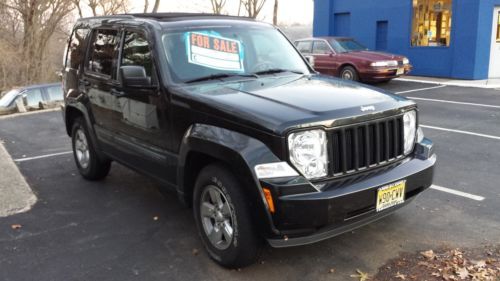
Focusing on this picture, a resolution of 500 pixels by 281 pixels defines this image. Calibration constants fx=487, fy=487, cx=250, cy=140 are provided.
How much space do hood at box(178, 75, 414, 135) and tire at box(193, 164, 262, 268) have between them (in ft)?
1.54

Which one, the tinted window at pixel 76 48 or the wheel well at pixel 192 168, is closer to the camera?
the wheel well at pixel 192 168

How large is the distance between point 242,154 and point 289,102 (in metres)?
0.59

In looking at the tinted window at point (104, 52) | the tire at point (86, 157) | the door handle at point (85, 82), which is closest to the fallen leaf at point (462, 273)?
the tinted window at point (104, 52)

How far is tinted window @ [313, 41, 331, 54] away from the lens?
15.5 metres

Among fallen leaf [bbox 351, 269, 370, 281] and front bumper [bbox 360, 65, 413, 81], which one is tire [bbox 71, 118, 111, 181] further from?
front bumper [bbox 360, 65, 413, 81]

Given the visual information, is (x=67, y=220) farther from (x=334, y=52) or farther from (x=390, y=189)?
(x=334, y=52)

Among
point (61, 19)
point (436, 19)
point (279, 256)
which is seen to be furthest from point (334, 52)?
point (61, 19)

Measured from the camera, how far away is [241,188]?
3455mm

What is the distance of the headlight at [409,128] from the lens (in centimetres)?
397

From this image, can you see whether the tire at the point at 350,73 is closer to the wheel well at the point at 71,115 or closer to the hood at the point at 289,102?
the wheel well at the point at 71,115

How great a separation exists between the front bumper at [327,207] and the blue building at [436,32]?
14709 millimetres

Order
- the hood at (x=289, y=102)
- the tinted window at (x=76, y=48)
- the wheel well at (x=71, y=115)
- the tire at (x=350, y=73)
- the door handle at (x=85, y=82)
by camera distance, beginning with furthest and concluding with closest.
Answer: the tire at (x=350, y=73) → the wheel well at (x=71, y=115) → the tinted window at (x=76, y=48) → the door handle at (x=85, y=82) → the hood at (x=289, y=102)

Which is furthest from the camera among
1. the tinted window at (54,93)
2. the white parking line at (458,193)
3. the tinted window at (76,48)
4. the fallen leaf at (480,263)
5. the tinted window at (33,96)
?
the tinted window at (54,93)

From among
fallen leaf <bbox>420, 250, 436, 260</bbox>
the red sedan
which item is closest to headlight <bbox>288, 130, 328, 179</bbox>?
fallen leaf <bbox>420, 250, 436, 260</bbox>
